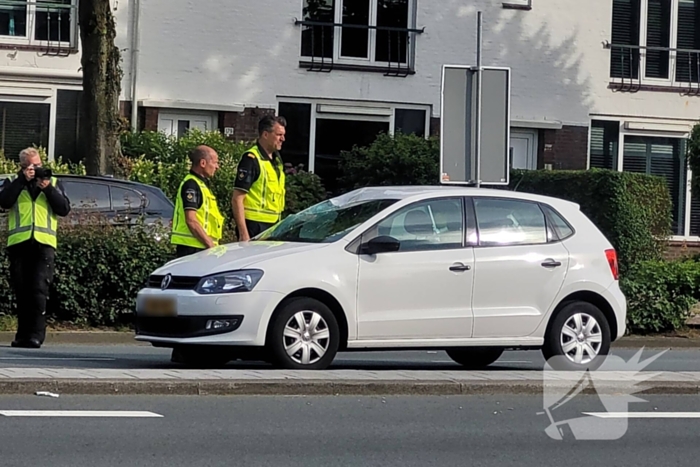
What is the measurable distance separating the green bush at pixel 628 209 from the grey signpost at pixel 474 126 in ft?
12.6

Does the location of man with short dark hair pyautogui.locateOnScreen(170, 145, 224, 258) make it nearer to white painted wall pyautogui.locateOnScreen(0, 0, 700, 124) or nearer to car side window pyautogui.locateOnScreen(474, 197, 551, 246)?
car side window pyautogui.locateOnScreen(474, 197, 551, 246)

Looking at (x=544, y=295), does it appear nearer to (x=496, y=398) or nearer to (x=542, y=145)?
(x=496, y=398)

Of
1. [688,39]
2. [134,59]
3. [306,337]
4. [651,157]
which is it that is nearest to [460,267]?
[306,337]

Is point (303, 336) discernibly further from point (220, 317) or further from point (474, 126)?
point (474, 126)

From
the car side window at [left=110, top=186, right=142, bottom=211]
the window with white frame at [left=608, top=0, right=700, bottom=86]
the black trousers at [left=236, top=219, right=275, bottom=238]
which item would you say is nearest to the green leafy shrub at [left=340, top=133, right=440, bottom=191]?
the window with white frame at [left=608, top=0, right=700, bottom=86]

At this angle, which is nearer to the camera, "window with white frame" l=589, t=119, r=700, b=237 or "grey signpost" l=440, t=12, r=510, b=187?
"grey signpost" l=440, t=12, r=510, b=187

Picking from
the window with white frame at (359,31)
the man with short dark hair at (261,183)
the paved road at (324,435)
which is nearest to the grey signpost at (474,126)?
the man with short dark hair at (261,183)

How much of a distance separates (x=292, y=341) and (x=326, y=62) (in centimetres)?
1573

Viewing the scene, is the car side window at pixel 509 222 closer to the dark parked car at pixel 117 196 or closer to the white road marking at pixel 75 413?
the white road marking at pixel 75 413

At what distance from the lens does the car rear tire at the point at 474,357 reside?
12.0 meters

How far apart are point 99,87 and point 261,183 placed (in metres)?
8.70

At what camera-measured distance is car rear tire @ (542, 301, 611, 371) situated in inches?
448

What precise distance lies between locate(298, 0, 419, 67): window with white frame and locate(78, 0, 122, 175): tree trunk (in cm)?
578

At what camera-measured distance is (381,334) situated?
35.2 feet
